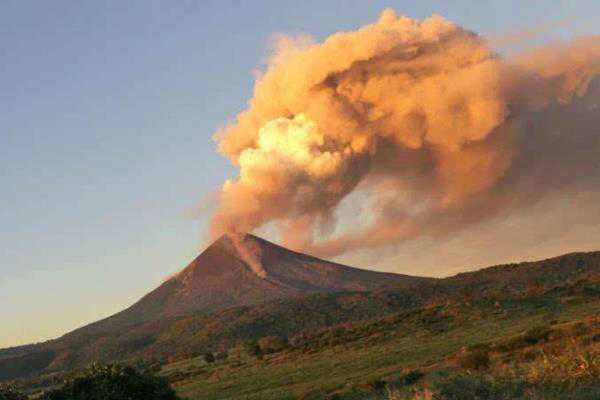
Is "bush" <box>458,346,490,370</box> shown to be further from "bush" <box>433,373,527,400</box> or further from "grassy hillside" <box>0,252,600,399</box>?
"bush" <box>433,373,527,400</box>

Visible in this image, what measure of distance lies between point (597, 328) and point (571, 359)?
15275 mm

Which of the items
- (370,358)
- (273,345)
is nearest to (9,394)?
(370,358)

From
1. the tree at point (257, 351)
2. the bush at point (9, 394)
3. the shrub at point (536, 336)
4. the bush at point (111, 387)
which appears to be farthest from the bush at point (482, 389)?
the tree at point (257, 351)

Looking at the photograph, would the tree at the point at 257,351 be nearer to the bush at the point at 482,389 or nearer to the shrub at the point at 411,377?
the shrub at the point at 411,377

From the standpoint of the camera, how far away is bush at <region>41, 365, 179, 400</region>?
82.7 feet

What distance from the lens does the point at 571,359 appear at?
17938mm

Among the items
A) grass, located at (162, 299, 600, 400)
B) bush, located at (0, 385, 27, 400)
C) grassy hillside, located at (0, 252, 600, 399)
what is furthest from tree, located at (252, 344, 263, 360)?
bush, located at (0, 385, 27, 400)

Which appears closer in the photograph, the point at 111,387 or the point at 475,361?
the point at 111,387

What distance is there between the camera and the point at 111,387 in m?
25.5

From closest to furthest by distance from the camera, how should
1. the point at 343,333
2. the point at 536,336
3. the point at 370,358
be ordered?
1. the point at 536,336
2. the point at 370,358
3. the point at 343,333

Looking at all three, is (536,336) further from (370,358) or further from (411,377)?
(370,358)

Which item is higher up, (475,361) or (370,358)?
(475,361)

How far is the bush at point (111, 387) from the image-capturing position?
2522cm

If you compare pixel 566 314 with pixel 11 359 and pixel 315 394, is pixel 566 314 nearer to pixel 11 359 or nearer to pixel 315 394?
pixel 315 394
